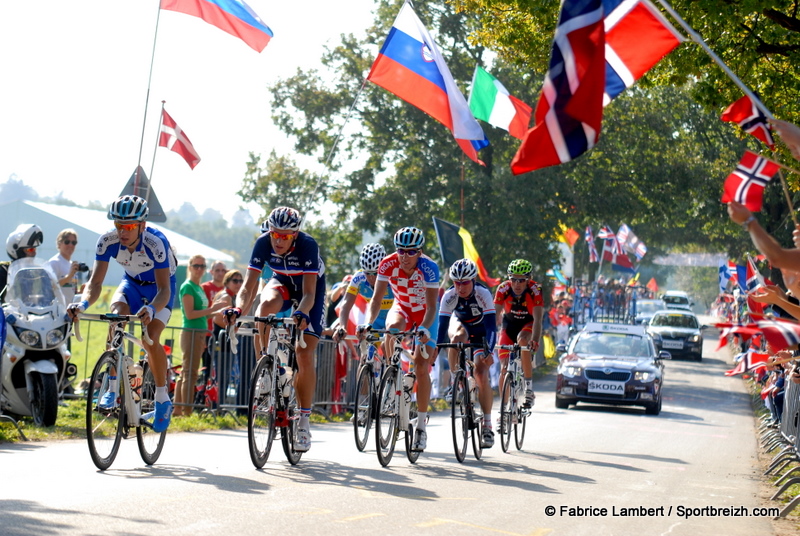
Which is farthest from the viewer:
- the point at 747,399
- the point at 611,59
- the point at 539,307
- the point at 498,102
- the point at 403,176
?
the point at 403,176

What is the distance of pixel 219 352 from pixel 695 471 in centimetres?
604

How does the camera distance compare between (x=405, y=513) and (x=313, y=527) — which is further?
(x=405, y=513)

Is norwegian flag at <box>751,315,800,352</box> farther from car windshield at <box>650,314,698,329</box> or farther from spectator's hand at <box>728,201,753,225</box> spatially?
car windshield at <box>650,314,698,329</box>

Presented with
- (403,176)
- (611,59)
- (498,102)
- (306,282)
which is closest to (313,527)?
(306,282)

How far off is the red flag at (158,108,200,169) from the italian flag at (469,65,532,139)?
4.68 meters

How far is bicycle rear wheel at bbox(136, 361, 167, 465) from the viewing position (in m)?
8.55

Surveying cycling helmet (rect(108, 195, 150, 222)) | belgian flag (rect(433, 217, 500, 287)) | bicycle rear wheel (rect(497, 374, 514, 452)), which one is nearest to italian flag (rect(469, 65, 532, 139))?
belgian flag (rect(433, 217, 500, 287))

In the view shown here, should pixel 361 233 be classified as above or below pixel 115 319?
above

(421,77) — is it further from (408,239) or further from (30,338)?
(30,338)

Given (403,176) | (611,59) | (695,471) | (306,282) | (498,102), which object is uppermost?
(403,176)

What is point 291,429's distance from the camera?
9.13 meters

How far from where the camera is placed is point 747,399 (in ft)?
89.0

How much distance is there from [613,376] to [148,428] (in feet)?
44.5

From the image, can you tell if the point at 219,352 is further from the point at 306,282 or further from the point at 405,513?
the point at 405,513
